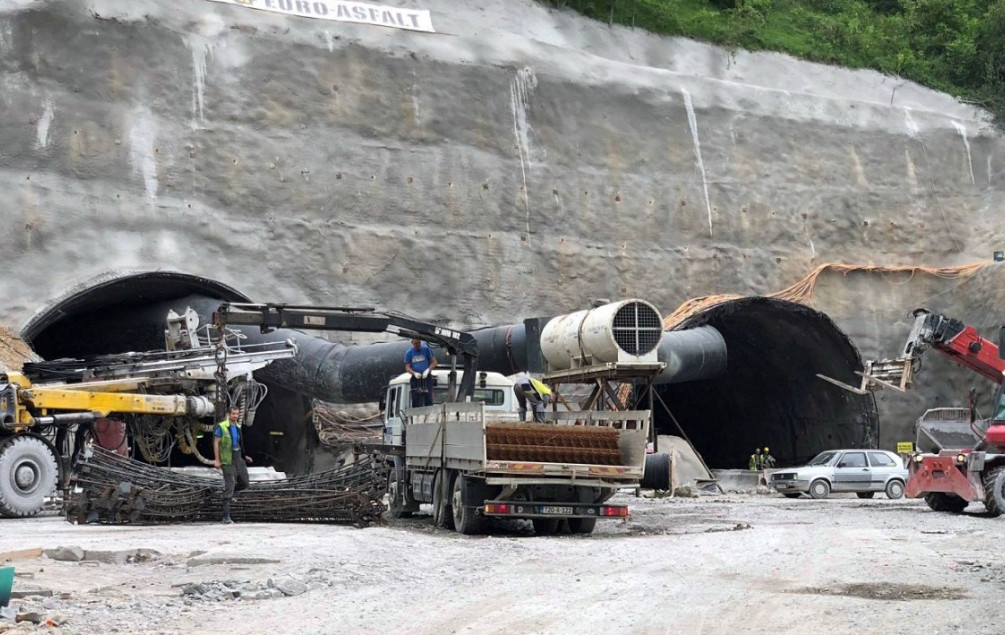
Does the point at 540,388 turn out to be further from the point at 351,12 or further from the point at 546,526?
the point at 351,12

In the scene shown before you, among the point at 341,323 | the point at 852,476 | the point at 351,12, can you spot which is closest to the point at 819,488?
Answer: the point at 852,476

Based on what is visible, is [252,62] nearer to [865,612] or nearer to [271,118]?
[271,118]

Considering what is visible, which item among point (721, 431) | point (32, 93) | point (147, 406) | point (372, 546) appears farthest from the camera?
point (721, 431)

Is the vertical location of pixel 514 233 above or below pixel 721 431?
above

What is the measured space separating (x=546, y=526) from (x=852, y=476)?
13.9 metres

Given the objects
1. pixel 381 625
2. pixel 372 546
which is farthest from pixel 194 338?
pixel 381 625

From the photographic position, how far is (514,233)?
33781mm

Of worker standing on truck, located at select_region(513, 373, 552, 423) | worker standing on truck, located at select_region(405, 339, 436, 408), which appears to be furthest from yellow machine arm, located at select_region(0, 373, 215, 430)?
worker standing on truck, located at select_region(513, 373, 552, 423)

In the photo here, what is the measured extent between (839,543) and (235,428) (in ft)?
29.4

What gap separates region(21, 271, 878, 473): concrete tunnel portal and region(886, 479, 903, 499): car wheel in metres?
4.24

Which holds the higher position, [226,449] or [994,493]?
[226,449]

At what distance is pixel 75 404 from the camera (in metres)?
20.9

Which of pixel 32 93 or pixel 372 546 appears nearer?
pixel 372 546

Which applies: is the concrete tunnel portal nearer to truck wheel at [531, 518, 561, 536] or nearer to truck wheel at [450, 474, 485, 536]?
truck wheel at [531, 518, 561, 536]
